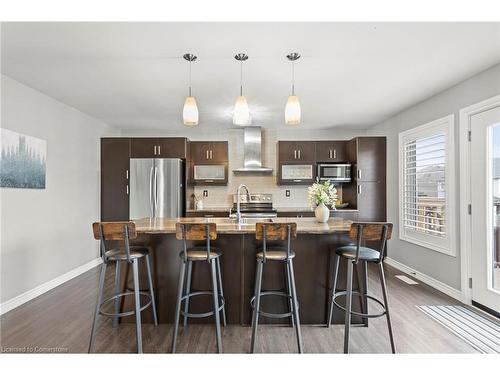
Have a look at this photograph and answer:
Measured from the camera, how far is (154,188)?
4.68 metres

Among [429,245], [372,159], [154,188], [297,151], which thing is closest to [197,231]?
[154,188]

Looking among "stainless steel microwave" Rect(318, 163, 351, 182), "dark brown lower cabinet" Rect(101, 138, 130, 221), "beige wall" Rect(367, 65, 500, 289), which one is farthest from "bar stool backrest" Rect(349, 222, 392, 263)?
"dark brown lower cabinet" Rect(101, 138, 130, 221)

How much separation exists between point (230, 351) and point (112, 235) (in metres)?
1.27

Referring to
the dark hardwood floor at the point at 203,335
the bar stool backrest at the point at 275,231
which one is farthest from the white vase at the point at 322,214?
the dark hardwood floor at the point at 203,335

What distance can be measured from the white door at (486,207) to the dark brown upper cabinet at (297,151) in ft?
8.64

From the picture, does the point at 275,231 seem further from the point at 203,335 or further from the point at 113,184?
the point at 113,184

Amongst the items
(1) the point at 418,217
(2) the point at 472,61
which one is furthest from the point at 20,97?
(1) the point at 418,217

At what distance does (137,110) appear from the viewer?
434 cm

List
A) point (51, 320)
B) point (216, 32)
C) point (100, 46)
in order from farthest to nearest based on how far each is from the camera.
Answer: point (51, 320) → point (100, 46) → point (216, 32)

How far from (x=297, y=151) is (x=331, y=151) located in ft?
2.10

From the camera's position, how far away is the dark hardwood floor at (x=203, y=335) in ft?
7.27

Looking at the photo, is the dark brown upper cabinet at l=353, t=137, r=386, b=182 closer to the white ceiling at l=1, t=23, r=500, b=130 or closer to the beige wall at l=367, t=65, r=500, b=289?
the beige wall at l=367, t=65, r=500, b=289

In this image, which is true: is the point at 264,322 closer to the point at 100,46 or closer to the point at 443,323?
the point at 443,323

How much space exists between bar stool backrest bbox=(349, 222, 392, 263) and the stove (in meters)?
2.92
